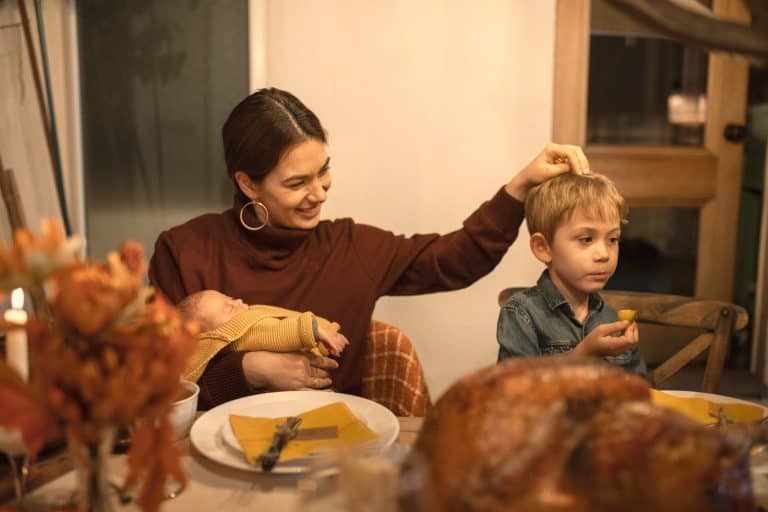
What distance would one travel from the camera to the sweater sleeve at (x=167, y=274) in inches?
67.9

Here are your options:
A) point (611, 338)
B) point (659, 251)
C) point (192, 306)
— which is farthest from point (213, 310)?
point (659, 251)

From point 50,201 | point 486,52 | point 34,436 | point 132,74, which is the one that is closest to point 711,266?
point 486,52

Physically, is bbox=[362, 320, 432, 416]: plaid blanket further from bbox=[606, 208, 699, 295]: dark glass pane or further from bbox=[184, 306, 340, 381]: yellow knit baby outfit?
bbox=[606, 208, 699, 295]: dark glass pane

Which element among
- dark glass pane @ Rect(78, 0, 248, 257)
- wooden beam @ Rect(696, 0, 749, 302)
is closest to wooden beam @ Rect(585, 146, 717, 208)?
wooden beam @ Rect(696, 0, 749, 302)

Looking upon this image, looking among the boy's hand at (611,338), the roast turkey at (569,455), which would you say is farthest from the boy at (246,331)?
the roast turkey at (569,455)

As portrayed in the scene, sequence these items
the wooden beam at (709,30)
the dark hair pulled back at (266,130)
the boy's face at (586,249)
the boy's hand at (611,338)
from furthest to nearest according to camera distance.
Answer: the dark hair pulled back at (266,130), the boy's face at (586,249), the boy's hand at (611,338), the wooden beam at (709,30)

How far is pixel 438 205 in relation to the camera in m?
2.73

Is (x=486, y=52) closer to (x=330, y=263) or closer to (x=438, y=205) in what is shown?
(x=438, y=205)

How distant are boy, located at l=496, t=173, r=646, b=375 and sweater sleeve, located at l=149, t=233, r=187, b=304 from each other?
0.74m

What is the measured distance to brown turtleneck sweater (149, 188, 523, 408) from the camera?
171 cm

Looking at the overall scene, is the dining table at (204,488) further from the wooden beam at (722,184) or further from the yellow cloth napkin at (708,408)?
the wooden beam at (722,184)

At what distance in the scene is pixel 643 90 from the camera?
3.20m

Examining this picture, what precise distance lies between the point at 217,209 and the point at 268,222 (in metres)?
0.92

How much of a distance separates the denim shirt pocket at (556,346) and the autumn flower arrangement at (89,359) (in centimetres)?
93
